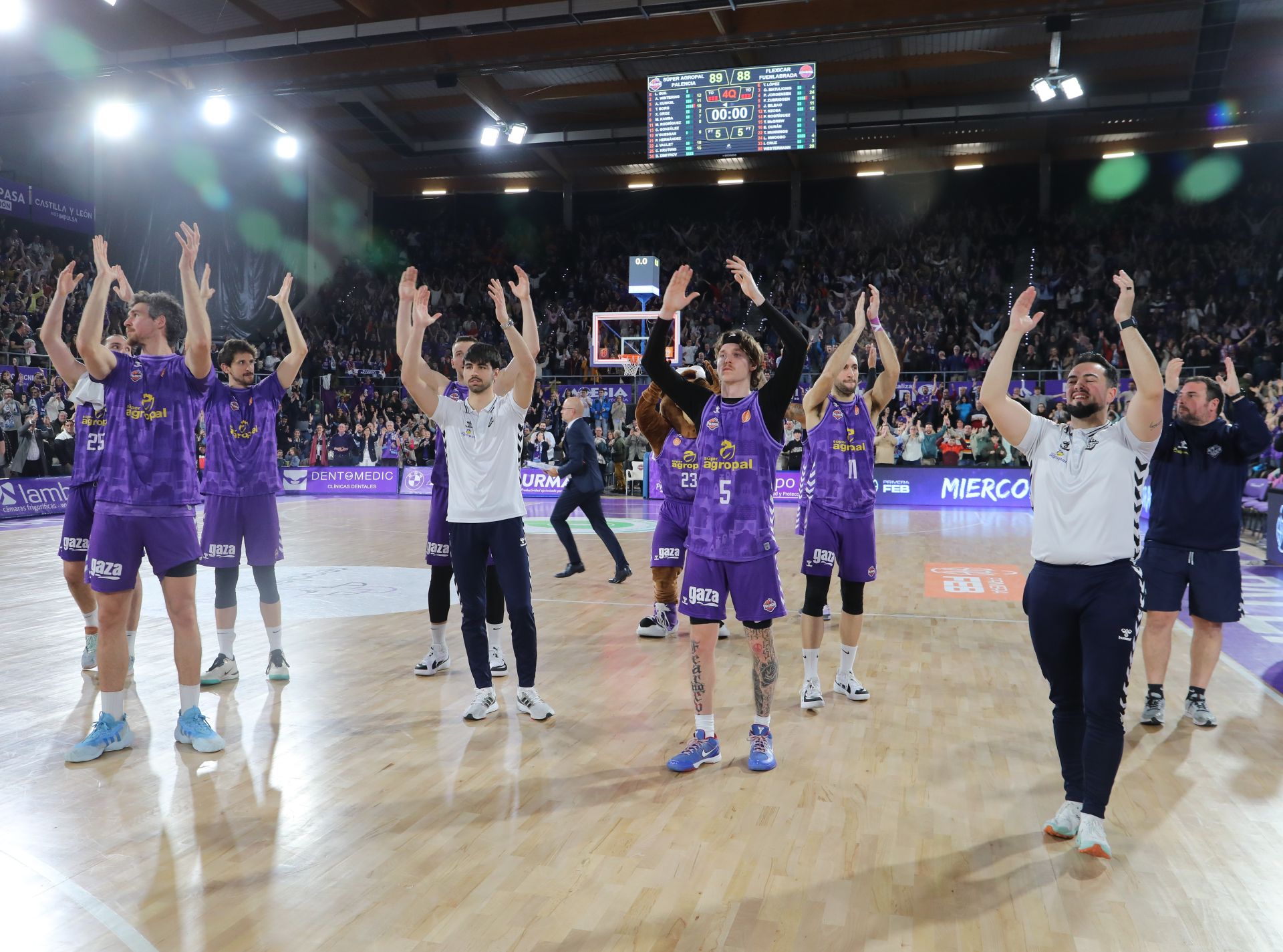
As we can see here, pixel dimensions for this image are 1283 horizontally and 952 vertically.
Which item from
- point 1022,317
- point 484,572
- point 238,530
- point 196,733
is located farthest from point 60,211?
point 1022,317

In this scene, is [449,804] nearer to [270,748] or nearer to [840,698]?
[270,748]

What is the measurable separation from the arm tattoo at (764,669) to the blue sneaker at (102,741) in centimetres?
313

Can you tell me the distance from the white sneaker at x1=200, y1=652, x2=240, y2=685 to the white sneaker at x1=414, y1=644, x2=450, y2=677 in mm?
1131

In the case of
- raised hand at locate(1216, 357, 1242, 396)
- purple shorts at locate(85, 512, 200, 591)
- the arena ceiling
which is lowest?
purple shorts at locate(85, 512, 200, 591)

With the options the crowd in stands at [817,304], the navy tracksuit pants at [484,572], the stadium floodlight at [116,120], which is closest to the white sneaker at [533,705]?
the navy tracksuit pants at [484,572]

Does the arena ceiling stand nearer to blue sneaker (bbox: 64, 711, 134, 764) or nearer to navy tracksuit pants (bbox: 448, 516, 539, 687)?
navy tracksuit pants (bbox: 448, 516, 539, 687)

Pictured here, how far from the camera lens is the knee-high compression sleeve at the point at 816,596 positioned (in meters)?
5.35

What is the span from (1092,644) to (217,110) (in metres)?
19.6

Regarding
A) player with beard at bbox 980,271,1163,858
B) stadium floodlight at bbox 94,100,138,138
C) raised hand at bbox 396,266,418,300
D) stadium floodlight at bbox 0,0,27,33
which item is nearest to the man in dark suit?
raised hand at bbox 396,266,418,300

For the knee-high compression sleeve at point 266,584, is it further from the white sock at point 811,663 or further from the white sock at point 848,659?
the white sock at point 848,659

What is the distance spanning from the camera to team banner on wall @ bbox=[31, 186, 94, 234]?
70.6 ft

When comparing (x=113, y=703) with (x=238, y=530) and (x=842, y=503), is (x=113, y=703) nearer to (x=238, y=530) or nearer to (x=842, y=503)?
(x=238, y=530)

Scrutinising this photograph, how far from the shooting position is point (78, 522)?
5.55 meters

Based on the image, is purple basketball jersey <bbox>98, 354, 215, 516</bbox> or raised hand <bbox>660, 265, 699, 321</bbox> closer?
raised hand <bbox>660, 265, 699, 321</bbox>
